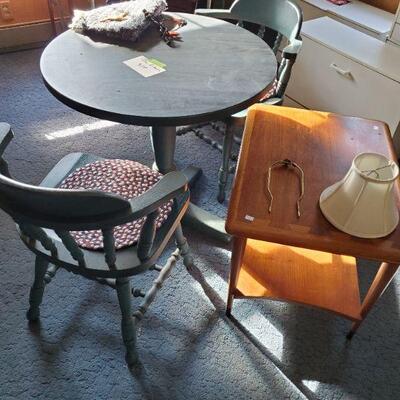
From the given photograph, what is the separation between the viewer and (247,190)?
Answer: 120 centimetres

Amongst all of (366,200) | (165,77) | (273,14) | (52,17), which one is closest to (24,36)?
(52,17)

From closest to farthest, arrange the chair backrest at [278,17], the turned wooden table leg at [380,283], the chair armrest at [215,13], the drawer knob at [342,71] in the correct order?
the turned wooden table leg at [380,283] → the chair backrest at [278,17] → the chair armrest at [215,13] → the drawer knob at [342,71]

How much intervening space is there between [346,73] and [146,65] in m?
1.12

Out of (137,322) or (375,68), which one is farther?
(375,68)

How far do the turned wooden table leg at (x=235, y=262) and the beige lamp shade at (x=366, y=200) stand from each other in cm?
26

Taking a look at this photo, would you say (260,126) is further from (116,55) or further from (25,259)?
(25,259)

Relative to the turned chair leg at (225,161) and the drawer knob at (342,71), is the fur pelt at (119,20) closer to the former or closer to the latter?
the turned chair leg at (225,161)

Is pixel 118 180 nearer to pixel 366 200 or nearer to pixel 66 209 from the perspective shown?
pixel 66 209

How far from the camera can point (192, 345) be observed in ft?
4.69

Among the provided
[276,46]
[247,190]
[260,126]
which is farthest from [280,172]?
[276,46]

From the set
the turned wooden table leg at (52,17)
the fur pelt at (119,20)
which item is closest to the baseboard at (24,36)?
the turned wooden table leg at (52,17)

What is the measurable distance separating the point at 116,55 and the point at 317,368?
123cm

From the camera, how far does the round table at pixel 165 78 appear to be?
1198mm

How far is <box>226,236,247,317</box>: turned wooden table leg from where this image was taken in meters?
1.23
